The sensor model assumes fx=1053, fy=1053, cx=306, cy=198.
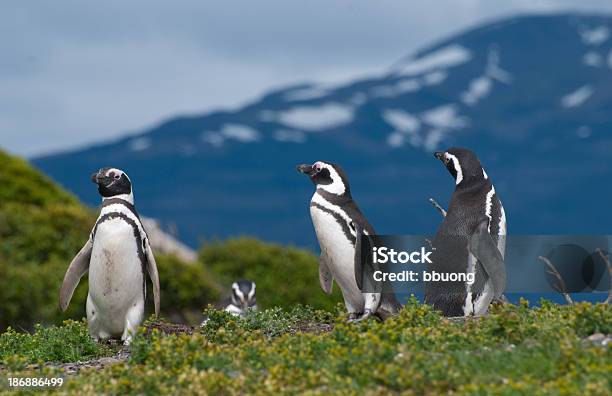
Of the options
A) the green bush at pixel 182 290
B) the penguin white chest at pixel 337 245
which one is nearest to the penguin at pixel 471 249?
the penguin white chest at pixel 337 245

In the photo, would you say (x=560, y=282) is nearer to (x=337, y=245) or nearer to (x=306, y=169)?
(x=337, y=245)

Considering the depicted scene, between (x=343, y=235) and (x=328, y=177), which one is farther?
(x=328, y=177)

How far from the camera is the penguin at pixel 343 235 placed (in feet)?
28.3

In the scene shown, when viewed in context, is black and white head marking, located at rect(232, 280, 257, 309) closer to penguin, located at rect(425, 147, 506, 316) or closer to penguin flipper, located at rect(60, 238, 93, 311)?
penguin flipper, located at rect(60, 238, 93, 311)

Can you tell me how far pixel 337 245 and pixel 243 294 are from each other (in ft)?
19.4

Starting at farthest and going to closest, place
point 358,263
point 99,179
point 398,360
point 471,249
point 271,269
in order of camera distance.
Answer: point 271,269 < point 99,179 < point 471,249 < point 358,263 < point 398,360

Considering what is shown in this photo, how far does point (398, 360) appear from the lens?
6262mm

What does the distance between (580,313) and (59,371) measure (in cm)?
364

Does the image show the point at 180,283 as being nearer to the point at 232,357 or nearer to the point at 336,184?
the point at 336,184

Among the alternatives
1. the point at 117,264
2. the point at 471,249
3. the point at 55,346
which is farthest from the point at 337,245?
the point at 55,346

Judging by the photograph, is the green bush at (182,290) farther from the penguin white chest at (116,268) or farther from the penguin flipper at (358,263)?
the penguin flipper at (358,263)

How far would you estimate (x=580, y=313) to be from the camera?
7078 mm

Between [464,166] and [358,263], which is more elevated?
[464,166]

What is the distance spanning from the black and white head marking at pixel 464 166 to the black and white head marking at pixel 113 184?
2.90 meters
